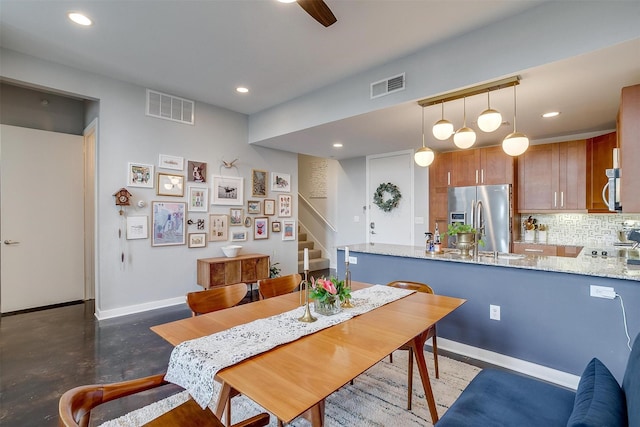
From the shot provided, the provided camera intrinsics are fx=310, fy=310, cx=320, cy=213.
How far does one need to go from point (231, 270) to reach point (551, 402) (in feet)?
12.7

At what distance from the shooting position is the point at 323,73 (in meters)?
3.54

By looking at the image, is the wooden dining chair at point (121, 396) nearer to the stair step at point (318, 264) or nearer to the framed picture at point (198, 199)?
the framed picture at point (198, 199)

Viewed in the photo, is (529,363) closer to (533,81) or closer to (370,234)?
(533,81)

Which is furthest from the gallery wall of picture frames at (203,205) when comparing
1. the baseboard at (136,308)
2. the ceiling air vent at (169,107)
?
the baseboard at (136,308)

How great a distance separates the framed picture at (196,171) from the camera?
176 inches

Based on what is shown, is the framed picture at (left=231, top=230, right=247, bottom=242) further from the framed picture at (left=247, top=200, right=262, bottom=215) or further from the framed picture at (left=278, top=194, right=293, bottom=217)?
the framed picture at (left=278, top=194, right=293, bottom=217)

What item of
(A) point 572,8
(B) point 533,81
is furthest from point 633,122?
(A) point 572,8

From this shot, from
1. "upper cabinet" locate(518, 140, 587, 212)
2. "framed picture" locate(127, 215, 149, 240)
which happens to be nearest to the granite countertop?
"upper cabinet" locate(518, 140, 587, 212)

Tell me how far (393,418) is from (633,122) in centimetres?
290

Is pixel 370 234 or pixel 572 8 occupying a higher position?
pixel 572 8

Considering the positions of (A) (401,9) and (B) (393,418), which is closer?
(B) (393,418)

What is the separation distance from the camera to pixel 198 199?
14.9 ft

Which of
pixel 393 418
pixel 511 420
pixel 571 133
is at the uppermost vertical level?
pixel 571 133

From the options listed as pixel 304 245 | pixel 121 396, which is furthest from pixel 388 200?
pixel 121 396
